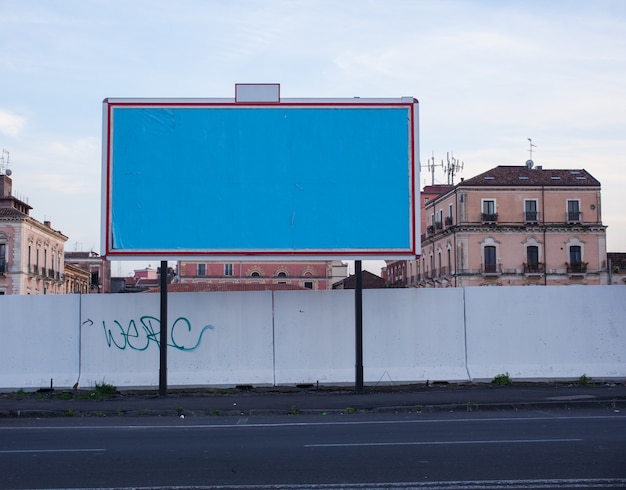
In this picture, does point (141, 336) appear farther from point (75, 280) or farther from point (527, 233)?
point (75, 280)

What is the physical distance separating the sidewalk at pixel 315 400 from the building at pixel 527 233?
56166mm

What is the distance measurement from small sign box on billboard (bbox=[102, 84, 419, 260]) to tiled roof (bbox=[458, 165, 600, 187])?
58196mm

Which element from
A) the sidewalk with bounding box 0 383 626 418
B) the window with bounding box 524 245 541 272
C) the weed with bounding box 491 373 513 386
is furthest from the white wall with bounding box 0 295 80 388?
the window with bounding box 524 245 541 272

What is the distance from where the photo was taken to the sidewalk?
15.3 metres

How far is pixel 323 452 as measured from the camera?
1020 centimetres

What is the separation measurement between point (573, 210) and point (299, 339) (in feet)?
204

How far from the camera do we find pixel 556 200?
7544cm

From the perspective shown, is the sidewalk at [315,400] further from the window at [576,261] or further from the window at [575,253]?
the window at [575,253]

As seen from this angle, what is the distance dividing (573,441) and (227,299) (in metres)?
9.77

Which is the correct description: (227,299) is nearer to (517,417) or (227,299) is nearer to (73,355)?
(73,355)

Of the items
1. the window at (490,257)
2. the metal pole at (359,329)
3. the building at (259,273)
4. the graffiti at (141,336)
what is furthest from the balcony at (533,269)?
the graffiti at (141,336)

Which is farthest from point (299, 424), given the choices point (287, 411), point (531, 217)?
point (531, 217)

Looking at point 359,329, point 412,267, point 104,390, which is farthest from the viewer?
point 412,267

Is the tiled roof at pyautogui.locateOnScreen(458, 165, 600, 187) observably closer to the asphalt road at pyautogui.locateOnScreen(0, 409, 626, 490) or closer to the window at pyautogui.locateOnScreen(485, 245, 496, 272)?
the window at pyautogui.locateOnScreen(485, 245, 496, 272)
